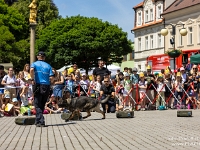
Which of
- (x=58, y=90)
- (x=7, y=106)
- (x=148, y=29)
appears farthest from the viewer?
(x=148, y=29)

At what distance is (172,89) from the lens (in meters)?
24.3

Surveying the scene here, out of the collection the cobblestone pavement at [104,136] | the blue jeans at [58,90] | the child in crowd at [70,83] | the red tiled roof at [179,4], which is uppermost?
the red tiled roof at [179,4]

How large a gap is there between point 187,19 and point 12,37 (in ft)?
68.4

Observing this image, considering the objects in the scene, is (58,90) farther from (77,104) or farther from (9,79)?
(77,104)

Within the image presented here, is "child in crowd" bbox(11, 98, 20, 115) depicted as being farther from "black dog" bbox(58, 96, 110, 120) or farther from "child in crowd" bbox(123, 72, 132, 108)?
"child in crowd" bbox(123, 72, 132, 108)

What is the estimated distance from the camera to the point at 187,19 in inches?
2415

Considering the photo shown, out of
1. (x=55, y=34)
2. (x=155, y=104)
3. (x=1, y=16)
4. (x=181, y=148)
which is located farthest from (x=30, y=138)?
(x=55, y=34)

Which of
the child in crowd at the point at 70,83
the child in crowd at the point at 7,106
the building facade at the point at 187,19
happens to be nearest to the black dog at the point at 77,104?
the child in crowd at the point at 7,106

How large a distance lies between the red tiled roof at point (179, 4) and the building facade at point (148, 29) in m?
1.66

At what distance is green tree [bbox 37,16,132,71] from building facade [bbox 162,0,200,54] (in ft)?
25.1

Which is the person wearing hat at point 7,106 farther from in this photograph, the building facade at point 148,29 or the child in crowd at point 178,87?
the building facade at point 148,29

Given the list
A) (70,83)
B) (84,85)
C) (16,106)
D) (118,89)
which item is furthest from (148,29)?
(16,106)

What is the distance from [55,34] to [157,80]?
152ft

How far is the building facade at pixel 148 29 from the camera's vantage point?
6862 cm
